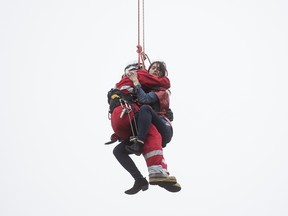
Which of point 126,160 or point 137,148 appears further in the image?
point 126,160

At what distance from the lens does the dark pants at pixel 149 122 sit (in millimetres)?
8992

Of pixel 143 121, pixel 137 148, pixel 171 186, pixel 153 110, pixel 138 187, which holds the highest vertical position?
pixel 153 110

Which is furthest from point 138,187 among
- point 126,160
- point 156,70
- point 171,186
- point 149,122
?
point 156,70

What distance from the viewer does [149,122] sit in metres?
9.02

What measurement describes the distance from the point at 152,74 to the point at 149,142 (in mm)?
981

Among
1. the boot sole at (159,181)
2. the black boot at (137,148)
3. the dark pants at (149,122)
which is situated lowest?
the boot sole at (159,181)

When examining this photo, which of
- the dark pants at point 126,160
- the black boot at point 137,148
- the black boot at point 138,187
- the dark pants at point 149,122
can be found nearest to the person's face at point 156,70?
the dark pants at point 149,122

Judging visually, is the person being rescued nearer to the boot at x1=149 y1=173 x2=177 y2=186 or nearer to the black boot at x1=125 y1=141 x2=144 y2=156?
the black boot at x1=125 y1=141 x2=144 y2=156

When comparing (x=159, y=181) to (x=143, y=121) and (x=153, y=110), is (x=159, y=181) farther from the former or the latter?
(x=153, y=110)

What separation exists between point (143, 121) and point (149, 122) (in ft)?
0.25

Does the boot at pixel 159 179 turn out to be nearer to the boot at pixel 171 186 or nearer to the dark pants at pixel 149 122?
the boot at pixel 171 186

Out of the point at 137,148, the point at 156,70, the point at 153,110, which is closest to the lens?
the point at 137,148

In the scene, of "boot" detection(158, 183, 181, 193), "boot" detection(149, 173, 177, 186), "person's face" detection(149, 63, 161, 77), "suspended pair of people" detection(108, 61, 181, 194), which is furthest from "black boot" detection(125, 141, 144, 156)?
"person's face" detection(149, 63, 161, 77)

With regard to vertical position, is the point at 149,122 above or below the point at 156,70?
below
